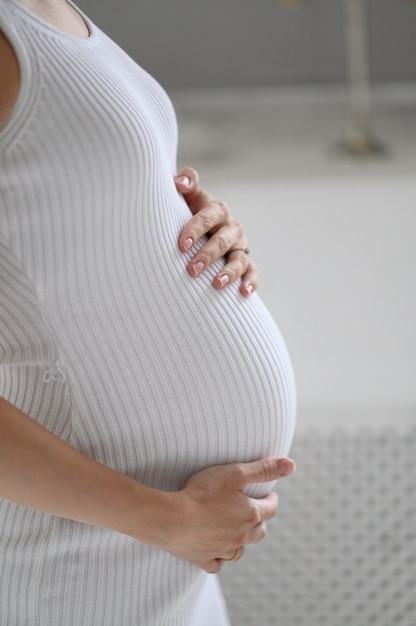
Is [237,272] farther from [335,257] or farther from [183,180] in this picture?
[335,257]

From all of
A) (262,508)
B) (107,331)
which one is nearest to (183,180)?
(107,331)

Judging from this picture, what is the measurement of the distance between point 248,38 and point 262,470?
2.30 m

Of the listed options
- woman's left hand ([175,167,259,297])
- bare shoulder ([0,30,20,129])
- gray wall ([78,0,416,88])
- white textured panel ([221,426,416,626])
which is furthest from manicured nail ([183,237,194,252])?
gray wall ([78,0,416,88])

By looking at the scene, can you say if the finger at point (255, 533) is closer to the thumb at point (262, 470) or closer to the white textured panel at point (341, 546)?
the thumb at point (262, 470)

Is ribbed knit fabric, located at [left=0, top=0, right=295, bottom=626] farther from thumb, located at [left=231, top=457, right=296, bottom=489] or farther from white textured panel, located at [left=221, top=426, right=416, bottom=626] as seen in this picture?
white textured panel, located at [left=221, top=426, right=416, bottom=626]

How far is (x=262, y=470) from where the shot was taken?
2.61ft

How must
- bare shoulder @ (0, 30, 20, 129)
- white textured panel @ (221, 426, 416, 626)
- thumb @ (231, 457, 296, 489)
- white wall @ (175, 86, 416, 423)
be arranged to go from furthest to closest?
white wall @ (175, 86, 416, 423), white textured panel @ (221, 426, 416, 626), thumb @ (231, 457, 296, 489), bare shoulder @ (0, 30, 20, 129)

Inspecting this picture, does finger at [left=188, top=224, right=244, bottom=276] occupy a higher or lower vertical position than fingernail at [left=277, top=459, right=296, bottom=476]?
higher

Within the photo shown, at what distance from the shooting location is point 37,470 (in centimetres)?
66

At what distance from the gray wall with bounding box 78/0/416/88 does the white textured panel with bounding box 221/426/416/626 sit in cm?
157

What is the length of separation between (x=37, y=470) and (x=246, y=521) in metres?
0.21

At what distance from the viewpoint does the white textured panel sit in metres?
1.64

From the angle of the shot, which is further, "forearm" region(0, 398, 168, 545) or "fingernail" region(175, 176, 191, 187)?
"fingernail" region(175, 176, 191, 187)

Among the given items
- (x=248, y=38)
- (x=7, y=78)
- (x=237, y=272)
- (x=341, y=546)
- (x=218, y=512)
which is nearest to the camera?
(x=7, y=78)
